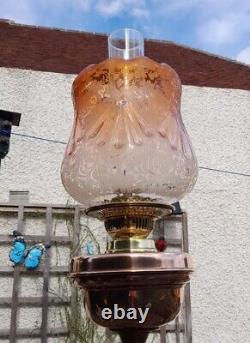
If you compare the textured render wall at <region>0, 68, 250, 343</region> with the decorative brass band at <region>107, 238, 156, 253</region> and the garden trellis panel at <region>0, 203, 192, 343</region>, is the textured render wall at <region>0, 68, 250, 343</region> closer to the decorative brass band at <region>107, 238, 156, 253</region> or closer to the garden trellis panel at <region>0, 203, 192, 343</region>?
the garden trellis panel at <region>0, 203, 192, 343</region>

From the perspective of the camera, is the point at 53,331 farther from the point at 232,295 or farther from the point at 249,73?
the point at 249,73

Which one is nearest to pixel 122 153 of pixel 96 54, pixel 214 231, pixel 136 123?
pixel 136 123

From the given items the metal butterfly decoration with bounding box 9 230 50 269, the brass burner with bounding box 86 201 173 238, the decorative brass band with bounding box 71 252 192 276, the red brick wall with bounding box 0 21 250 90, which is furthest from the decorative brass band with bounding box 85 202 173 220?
the red brick wall with bounding box 0 21 250 90

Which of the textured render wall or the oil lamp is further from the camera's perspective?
the textured render wall

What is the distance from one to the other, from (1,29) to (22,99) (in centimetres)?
126

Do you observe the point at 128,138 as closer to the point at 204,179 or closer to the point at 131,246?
the point at 131,246

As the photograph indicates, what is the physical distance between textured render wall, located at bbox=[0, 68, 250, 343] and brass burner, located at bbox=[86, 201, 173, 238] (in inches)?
120

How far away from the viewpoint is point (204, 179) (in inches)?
169

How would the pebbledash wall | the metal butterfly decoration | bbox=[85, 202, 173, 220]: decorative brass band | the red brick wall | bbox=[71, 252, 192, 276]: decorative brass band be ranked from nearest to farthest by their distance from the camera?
bbox=[71, 252, 192, 276]: decorative brass band < bbox=[85, 202, 173, 220]: decorative brass band < the metal butterfly decoration < the pebbledash wall < the red brick wall

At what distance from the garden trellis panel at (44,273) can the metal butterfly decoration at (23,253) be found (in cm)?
6

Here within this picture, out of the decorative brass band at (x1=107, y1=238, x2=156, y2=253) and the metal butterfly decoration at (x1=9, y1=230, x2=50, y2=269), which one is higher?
the metal butterfly decoration at (x1=9, y1=230, x2=50, y2=269)

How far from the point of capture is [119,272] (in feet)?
2.24

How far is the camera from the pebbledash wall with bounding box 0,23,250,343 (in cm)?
386

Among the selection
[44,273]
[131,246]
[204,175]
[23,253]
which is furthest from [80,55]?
[131,246]
